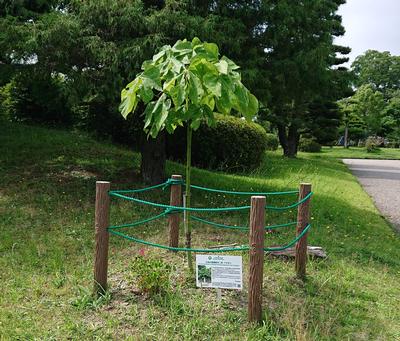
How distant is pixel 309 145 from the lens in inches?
1142

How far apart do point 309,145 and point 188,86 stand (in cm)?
2709

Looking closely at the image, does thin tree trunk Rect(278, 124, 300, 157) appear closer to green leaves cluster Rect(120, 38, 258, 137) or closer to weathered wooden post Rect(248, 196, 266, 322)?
green leaves cluster Rect(120, 38, 258, 137)

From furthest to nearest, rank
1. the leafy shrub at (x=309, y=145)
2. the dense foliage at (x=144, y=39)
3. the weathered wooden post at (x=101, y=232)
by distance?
the leafy shrub at (x=309, y=145), the dense foliage at (x=144, y=39), the weathered wooden post at (x=101, y=232)

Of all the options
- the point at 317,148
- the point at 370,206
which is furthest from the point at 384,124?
the point at 370,206

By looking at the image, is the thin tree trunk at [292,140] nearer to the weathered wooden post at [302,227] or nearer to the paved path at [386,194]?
the paved path at [386,194]

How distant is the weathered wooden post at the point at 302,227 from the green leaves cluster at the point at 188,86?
3.50 ft

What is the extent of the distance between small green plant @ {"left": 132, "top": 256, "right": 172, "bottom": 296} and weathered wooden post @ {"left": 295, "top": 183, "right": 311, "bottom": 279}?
1264mm

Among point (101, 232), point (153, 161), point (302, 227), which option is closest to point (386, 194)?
point (153, 161)

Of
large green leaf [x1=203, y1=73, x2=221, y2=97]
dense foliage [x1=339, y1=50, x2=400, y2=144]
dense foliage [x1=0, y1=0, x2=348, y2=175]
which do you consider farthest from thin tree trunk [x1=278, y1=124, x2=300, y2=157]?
large green leaf [x1=203, y1=73, x2=221, y2=97]

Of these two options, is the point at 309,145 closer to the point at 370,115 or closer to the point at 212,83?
the point at 370,115

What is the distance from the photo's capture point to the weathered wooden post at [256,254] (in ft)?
9.93

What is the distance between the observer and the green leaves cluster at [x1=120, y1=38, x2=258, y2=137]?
291 cm

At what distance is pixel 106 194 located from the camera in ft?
10.7

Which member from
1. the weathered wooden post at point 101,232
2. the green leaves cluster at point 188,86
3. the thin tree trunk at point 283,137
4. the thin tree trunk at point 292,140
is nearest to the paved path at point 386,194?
the green leaves cluster at point 188,86
